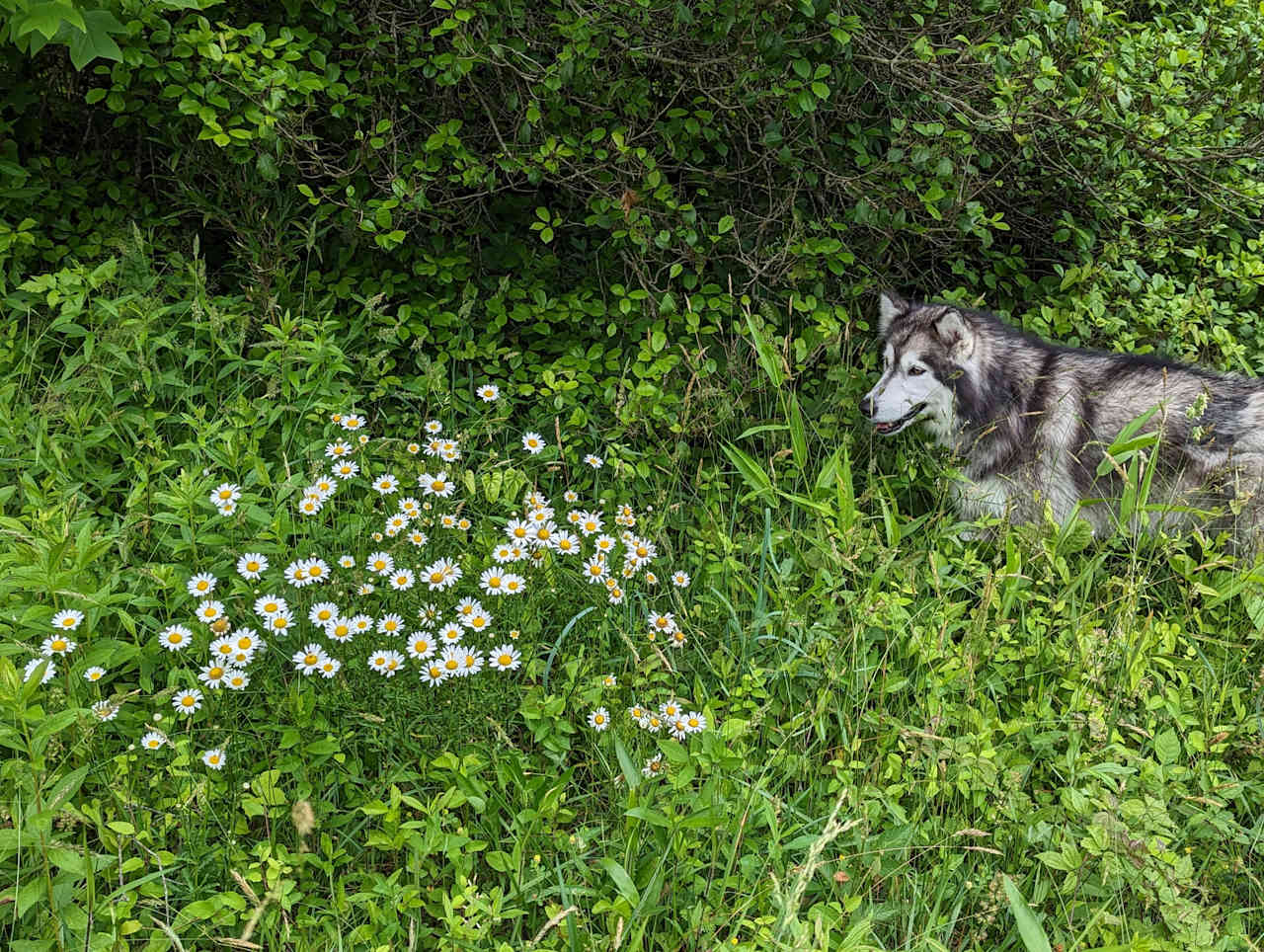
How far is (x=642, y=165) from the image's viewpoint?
13.6 ft

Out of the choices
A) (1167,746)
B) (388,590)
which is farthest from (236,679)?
(1167,746)

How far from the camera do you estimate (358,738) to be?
266 cm

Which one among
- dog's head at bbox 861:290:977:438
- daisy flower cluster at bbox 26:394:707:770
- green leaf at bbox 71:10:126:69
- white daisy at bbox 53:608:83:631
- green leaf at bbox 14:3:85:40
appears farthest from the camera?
dog's head at bbox 861:290:977:438

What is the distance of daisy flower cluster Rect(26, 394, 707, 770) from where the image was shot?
2576 mm

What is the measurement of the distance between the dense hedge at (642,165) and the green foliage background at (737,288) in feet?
0.09

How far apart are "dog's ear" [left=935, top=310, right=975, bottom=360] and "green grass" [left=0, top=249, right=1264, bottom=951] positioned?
2.49ft

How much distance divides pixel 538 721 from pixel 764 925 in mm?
764

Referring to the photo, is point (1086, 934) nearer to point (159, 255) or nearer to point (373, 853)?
point (373, 853)

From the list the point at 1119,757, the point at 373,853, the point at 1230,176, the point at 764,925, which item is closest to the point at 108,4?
the point at 373,853

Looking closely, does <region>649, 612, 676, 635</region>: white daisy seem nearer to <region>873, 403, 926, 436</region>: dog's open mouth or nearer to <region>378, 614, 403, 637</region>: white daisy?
<region>378, 614, 403, 637</region>: white daisy

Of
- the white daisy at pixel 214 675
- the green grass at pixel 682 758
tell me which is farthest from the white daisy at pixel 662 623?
the white daisy at pixel 214 675

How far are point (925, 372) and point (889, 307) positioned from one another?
0.39 meters

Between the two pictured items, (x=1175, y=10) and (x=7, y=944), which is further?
(x=1175, y=10)

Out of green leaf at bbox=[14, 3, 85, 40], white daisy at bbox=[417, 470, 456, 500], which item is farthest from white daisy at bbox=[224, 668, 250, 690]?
green leaf at bbox=[14, 3, 85, 40]
